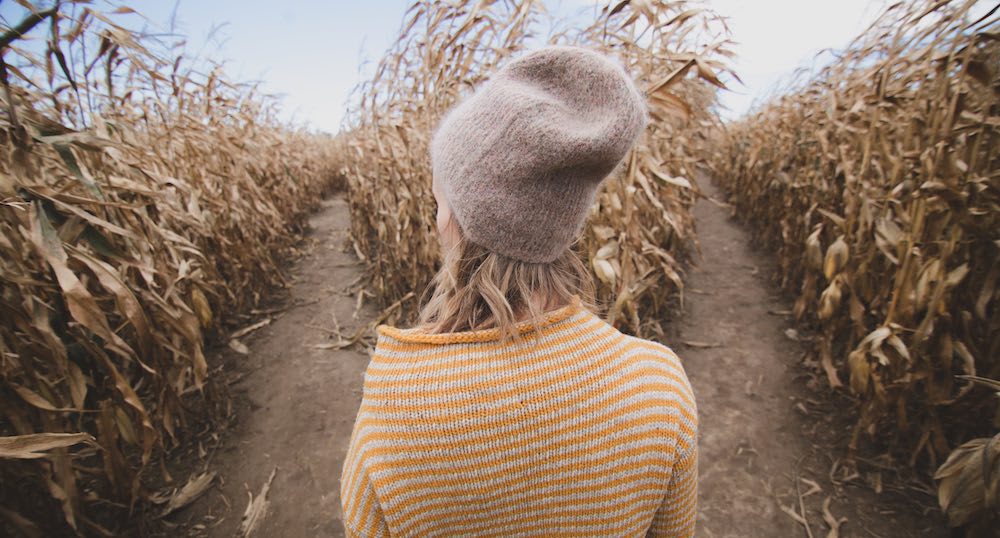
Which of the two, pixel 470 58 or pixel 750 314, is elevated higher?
pixel 470 58

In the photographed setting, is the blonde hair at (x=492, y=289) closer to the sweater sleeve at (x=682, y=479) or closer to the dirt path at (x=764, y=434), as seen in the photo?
the sweater sleeve at (x=682, y=479)

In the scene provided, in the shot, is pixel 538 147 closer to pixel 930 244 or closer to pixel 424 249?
pixel 930 244

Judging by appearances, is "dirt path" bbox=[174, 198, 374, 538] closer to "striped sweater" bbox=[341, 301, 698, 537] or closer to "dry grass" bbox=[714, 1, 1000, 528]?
"striped sweater" bbox=[341, 301, 698, 537]

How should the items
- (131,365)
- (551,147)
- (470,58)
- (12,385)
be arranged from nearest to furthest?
(551,147), (12,385), (131,365), (470,58)

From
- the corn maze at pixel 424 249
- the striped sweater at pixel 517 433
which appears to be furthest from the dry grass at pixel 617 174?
the striped sweater at pixel 517 433

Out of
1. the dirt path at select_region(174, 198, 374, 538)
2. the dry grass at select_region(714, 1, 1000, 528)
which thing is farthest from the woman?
the dirt path at select_region(174, 198, 374, 538)

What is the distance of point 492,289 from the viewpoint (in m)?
0.75

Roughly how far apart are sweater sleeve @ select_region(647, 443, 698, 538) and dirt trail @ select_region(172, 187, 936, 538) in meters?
1.36

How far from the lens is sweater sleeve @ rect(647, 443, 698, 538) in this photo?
2.57 ft

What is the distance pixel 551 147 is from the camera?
2.14 feet

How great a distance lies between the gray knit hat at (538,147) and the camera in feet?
2.18

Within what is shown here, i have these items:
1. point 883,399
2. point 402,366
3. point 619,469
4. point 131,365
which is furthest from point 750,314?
point 131,365

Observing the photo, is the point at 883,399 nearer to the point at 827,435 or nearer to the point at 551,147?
the point at 827,435

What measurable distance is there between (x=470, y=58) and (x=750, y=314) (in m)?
Answer: 2.98
